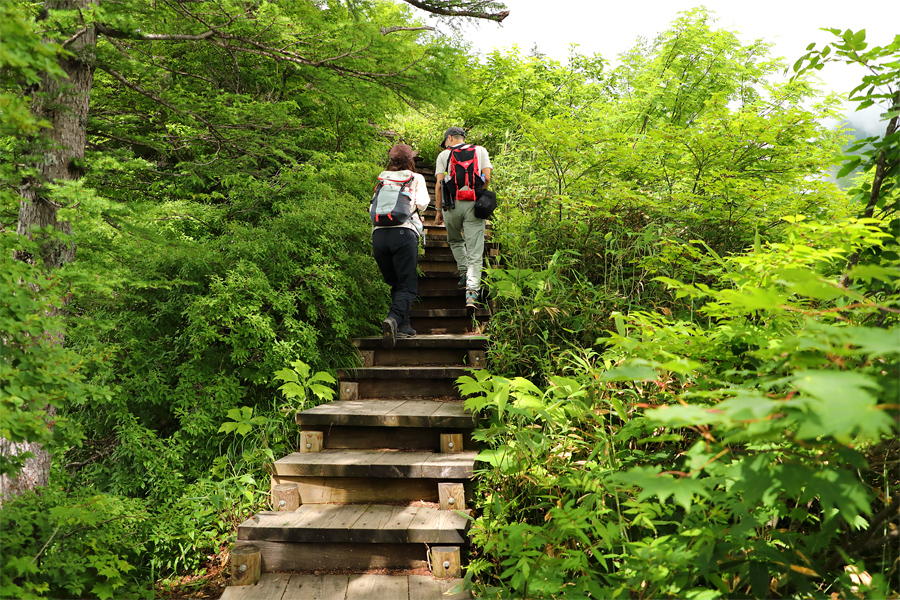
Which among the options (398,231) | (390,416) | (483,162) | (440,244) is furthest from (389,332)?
(440,244)

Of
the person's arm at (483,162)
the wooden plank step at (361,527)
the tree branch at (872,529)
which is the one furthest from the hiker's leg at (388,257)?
the tree branch at (872,529)

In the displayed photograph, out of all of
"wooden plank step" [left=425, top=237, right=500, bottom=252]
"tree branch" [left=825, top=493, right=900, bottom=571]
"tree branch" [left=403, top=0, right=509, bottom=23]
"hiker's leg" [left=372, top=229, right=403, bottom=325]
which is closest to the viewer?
"tree branch" [left=825, top=493, right=900, bottom=571]

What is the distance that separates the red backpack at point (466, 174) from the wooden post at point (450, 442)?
2816 mm

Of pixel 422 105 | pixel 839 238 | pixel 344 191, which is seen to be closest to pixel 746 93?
pixel 422 105

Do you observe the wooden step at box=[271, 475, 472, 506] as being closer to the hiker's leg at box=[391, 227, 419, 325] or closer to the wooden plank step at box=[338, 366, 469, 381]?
the wooden plank step at box=[338, 366, 469, 381]

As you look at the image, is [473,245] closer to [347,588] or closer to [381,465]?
[381,465]

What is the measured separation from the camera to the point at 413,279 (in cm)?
486

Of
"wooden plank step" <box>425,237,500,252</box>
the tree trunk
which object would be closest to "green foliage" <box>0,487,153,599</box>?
the tree trunk

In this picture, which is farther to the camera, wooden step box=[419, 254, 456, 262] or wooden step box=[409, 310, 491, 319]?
wooden step box=[419, 254, 456, 262]

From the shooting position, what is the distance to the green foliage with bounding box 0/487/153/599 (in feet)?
7.55

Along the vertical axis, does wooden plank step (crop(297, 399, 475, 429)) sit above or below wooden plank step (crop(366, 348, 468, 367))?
Result: below

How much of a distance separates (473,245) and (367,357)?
1.71 meters

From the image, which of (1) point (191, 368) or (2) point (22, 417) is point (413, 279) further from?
(2) point (22, 417)

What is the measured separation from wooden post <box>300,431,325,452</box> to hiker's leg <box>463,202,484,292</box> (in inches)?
94.4
